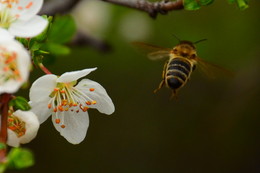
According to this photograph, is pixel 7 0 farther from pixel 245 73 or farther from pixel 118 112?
pixel 118 112

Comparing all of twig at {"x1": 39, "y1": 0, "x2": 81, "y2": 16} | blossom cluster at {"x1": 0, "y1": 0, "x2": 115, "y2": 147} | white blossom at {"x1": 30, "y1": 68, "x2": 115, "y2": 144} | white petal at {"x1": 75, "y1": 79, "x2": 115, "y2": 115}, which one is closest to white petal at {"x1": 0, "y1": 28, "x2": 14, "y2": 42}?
blossom cluster at {"x1": 0, "y1": 0, "x2": 115, "y2": 147}

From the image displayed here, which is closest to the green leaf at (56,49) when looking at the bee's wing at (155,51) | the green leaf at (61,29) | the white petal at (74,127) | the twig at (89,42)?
the green leaf at (61,29)

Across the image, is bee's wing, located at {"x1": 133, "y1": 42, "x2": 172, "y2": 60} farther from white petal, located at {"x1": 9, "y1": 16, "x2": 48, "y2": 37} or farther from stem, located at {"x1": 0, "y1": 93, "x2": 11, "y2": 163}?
stem, located at {"x1": 0, "y1": 93, "x2": 11, "y2": 163}

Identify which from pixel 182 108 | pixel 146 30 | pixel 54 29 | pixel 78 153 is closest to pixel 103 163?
pixel 78 153

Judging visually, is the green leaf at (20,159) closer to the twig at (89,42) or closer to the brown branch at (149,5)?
the brown branch at (149,5)

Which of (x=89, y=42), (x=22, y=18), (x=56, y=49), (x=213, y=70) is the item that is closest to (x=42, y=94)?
(x=56, y=49)
